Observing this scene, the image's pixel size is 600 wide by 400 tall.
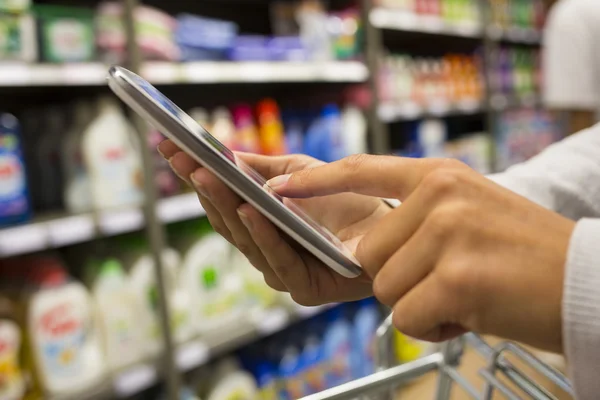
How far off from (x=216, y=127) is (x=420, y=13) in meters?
1.22

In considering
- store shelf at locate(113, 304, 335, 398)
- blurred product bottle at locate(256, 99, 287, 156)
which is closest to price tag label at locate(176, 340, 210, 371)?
store shelf at locate(113, 304, 335, 398)

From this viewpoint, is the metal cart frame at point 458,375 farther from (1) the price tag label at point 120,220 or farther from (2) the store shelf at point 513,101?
(2) the store shelf at point 513,101

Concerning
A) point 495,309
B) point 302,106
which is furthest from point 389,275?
point 302,106

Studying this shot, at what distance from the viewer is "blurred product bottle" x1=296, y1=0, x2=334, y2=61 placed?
1854 millimetres

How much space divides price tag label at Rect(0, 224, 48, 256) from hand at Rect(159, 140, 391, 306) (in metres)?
0.72

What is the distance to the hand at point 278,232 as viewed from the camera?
0.50 meters

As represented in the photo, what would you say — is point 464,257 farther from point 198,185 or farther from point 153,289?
point 153,289

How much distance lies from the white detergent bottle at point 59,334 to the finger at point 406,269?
1.07 meters

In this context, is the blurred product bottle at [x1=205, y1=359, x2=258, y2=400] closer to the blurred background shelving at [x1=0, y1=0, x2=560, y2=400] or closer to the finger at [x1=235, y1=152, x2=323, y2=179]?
the blurred background shelving at [x1=0, y1=0, x2=560, y2=400]

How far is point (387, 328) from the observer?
0.72 m

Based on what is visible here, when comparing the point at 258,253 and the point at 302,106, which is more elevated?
the point at 302,106

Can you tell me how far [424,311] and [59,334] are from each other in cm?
113

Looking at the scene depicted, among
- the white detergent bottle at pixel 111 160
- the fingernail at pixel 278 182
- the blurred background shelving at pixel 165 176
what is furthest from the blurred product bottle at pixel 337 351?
the fingernail at pixel 278 182

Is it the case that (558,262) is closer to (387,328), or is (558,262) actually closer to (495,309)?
(495,309)
